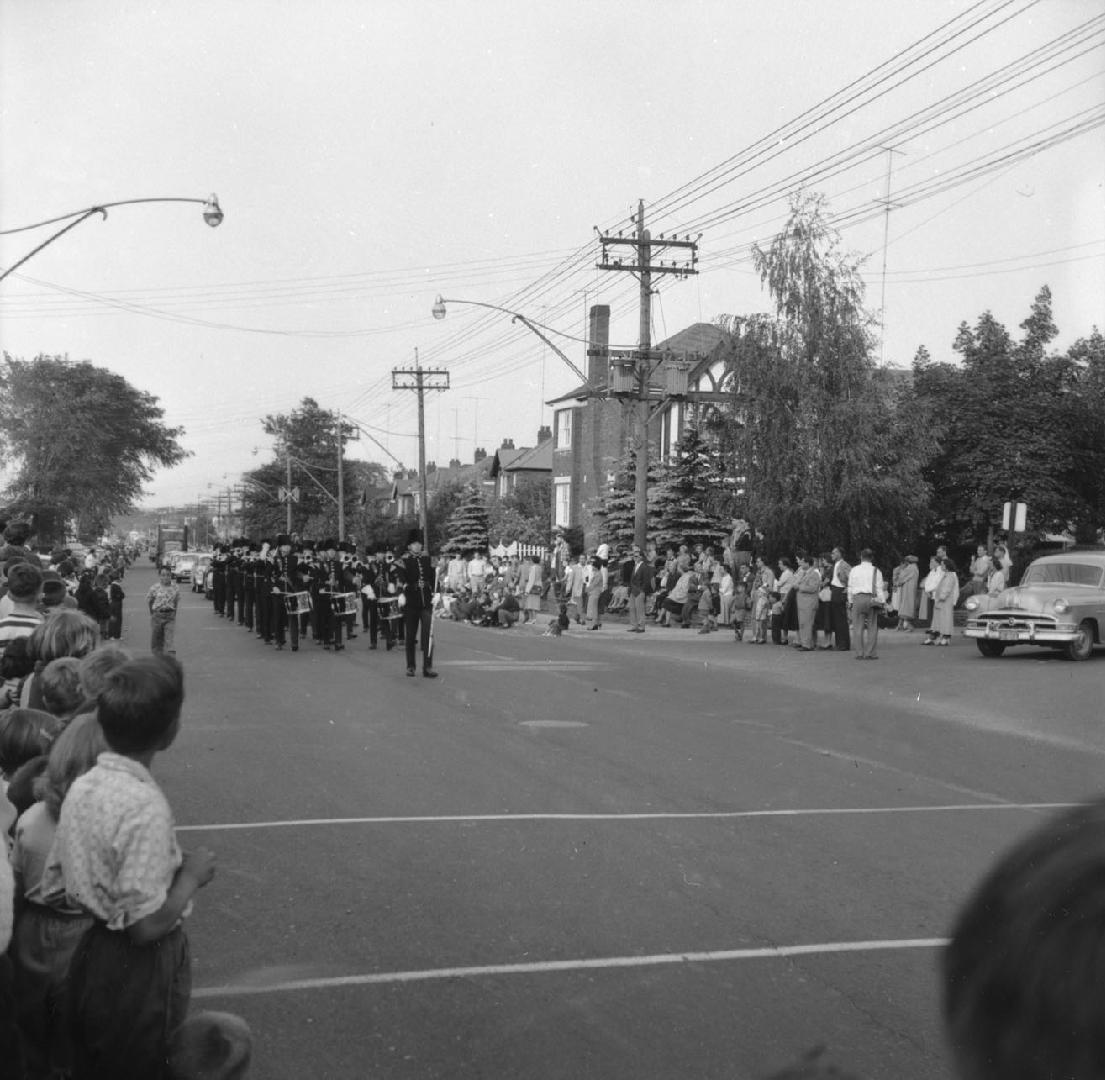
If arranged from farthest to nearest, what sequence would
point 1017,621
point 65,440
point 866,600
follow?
point 65,440 < point 1017,621 < point 866,600

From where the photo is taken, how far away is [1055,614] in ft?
69.1

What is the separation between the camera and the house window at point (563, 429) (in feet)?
215

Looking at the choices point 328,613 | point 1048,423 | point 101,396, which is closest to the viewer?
point 328,613

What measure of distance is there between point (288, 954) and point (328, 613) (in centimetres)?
1713

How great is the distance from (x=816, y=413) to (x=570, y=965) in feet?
87.4

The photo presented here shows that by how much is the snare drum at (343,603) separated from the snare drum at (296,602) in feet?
1.78

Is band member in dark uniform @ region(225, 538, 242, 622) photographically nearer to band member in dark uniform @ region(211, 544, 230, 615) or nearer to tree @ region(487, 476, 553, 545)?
band member in dark uniform @ region(211, 544, 230, 615)

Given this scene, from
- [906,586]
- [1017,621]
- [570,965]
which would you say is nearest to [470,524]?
[906,586]

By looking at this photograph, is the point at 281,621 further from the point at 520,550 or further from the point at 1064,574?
the point at 520,550

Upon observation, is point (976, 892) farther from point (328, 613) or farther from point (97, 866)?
point (328, 613)

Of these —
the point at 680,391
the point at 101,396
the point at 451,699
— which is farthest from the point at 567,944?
the point at 101,396

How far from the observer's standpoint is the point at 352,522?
87.2 m

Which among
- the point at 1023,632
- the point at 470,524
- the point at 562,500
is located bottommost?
the point at 1023,632

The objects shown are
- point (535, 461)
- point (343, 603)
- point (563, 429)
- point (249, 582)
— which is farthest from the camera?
point (535, 461)
